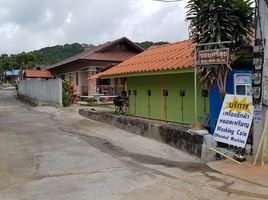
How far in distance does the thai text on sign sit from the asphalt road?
2.51 metres

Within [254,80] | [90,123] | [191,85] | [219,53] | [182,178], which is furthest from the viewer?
[90,123]

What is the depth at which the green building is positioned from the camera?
41.5 ft

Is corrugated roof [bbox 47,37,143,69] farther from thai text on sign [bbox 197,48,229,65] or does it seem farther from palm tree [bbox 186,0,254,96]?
thai text on sign [bbox 197,48,229,65]

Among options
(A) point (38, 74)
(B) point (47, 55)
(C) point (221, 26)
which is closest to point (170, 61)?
(C) point (221, 26)

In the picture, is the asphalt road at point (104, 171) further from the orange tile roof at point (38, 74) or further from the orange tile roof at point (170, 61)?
the orange tile roof at point (38, 74)

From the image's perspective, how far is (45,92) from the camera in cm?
2722

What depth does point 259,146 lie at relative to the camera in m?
8.51

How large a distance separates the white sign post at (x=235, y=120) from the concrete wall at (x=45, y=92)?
51.8 feet

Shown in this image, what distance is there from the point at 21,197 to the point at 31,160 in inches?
115

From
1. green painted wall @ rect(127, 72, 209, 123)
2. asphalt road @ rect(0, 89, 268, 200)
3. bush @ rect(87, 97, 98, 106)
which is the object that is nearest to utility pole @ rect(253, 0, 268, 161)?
asphalt road @ rect(0, 89, 268, 200)

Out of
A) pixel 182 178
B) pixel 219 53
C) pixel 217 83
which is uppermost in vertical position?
pixel 219 53

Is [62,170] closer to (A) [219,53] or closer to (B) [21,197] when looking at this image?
(B) [21,197]

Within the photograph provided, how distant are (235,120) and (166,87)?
5276 millimetres

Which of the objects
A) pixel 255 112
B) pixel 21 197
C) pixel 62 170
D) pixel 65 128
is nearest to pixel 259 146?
pixel 255 112
